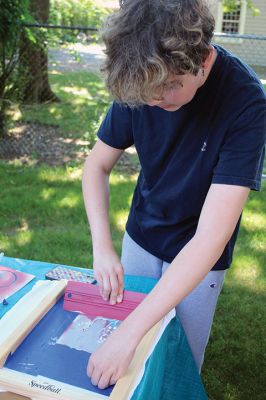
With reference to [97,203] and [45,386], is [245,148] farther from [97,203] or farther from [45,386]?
[45,386]

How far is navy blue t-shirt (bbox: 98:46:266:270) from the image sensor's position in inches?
48.5

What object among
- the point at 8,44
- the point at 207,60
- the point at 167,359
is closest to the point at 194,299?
the point at 167,359

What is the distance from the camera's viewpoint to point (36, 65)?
21.2 feet

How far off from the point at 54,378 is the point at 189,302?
21.8 inches

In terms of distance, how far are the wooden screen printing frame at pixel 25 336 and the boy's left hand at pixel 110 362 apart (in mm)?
23

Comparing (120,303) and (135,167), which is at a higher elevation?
(120,303)

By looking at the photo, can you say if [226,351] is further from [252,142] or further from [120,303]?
[252,142]

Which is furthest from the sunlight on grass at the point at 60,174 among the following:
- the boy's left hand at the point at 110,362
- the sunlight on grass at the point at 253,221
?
the boy's left hand at the point at 110,362

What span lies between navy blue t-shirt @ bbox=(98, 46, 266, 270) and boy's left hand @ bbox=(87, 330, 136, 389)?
47 centimetres

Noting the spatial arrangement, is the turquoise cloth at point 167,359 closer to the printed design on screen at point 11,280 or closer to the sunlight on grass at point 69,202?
the printed design on screen at point 11,280

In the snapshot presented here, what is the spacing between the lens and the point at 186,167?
4.54 ft

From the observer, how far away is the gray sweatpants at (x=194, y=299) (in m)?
1.51

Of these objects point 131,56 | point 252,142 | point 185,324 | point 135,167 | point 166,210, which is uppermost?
point 131,56

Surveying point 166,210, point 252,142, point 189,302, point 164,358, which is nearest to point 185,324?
point 189,302
